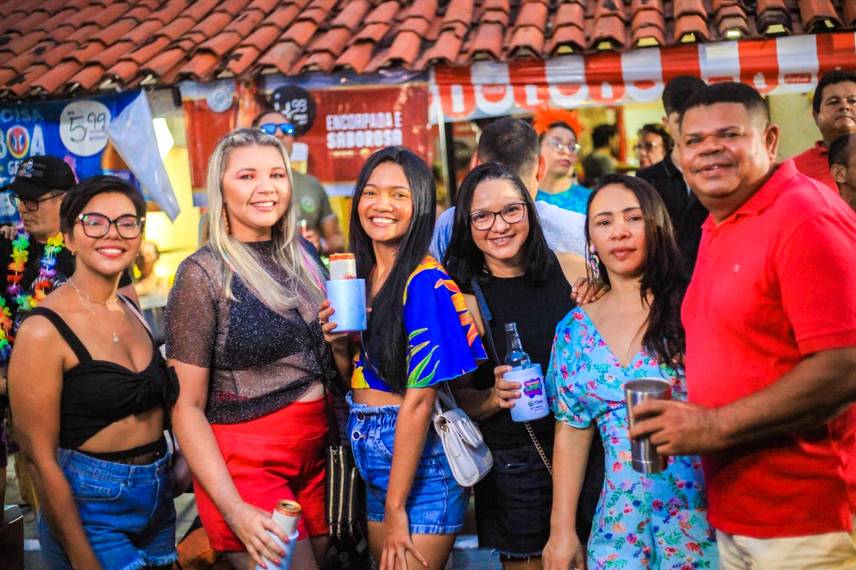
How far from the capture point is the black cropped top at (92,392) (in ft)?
9.86

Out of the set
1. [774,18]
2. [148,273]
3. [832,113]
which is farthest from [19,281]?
[774,18]

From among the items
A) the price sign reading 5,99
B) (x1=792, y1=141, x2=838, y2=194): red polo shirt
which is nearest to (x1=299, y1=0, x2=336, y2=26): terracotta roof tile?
the price sign reading 5,99

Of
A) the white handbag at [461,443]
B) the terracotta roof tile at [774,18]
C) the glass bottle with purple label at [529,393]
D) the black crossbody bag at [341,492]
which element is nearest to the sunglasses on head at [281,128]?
the terracotta roof tile at [774,18]

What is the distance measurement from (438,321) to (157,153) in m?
6.52

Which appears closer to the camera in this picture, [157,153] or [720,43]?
[720,43]

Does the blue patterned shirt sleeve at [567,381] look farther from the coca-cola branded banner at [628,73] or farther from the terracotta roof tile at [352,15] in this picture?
the terracotta roof tile at [352,15]

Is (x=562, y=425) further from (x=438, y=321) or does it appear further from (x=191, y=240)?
(x=191, y=240)

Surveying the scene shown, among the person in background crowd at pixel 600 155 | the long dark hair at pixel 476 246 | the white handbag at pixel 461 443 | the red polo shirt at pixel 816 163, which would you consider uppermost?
the person in background crowd at pixel 600 155

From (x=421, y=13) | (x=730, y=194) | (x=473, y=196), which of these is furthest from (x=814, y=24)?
(x=730, y=194)

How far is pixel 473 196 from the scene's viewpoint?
356 cm

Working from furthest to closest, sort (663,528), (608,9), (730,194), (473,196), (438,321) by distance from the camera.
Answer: (608,9) → (473,196) → (438,321) → (663,528) → (730,194)

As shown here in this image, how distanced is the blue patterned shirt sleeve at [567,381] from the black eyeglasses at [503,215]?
55cm

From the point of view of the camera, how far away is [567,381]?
3.03m

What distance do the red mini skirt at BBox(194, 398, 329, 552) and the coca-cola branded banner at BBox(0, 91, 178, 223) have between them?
242 inches
